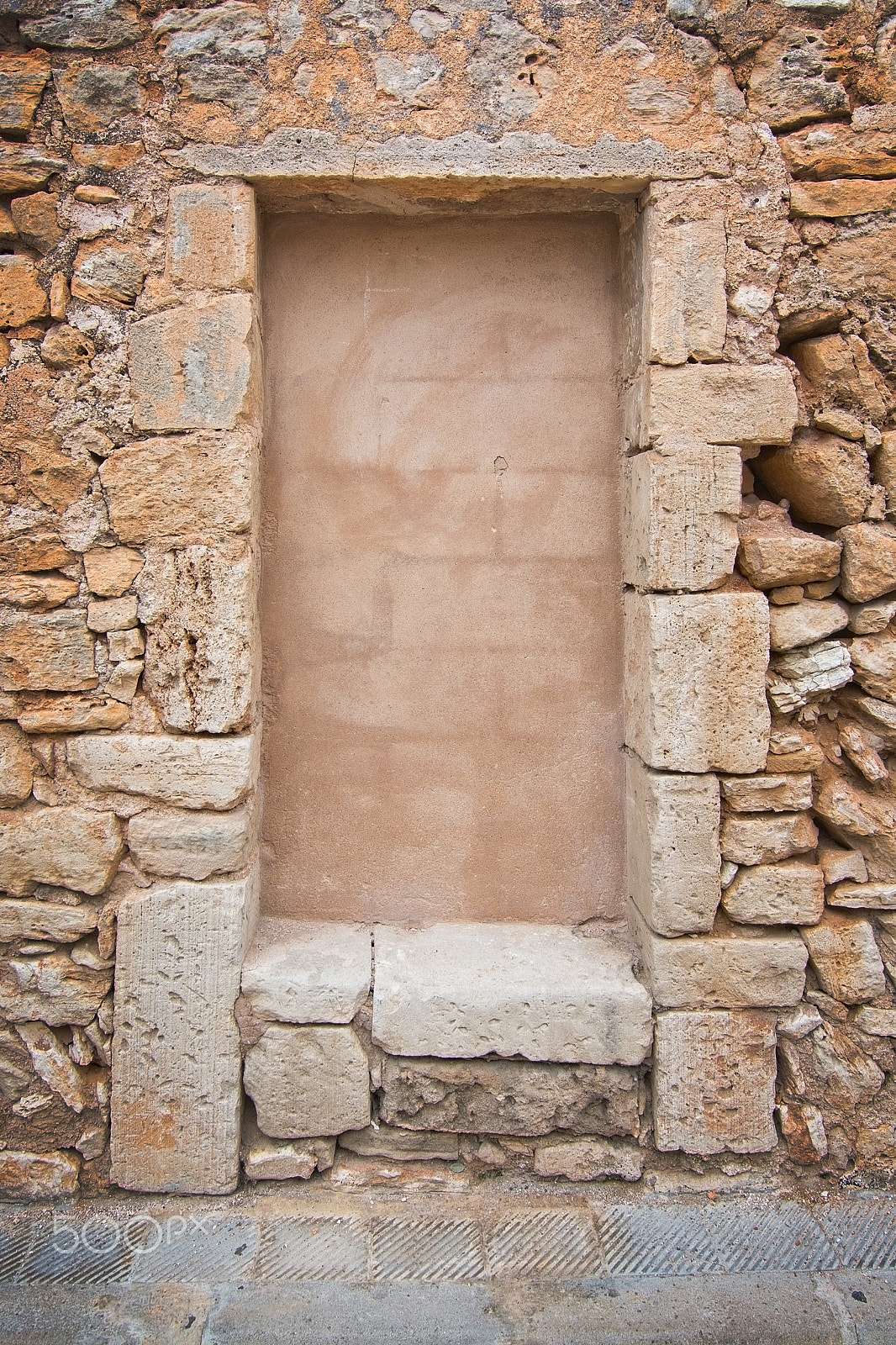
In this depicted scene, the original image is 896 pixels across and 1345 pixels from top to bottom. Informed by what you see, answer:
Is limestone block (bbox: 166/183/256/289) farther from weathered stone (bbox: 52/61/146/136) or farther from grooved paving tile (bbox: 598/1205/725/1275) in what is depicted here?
grooved paving tile (bbox: 598/1205/725/1275)

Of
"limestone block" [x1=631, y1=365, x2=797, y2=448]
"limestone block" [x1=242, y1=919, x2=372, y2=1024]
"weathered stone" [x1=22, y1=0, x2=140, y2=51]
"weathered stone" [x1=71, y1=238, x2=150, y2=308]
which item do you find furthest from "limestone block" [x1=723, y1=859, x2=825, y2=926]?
"weathered stone" [x1=22, y1=0, x2=140, y2=51]

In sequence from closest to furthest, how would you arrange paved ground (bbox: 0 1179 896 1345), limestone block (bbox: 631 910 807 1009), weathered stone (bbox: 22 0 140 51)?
paved ground (bbox: 0 1179 896 1345)
weathered stone (bbox: 22 0 140 51)
limestone block (bbox: 631 910 807 1009)

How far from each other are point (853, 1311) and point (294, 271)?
332 cm

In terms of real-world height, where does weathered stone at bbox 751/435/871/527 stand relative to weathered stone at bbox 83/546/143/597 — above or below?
above

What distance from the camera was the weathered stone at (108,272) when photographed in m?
2.40

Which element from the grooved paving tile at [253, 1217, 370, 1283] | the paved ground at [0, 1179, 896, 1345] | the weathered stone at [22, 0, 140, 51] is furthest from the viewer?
the weathered stone at [22, 0, 140, 51]

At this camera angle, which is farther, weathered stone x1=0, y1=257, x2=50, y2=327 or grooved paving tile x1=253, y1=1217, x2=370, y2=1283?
weathered stone x1=0, y1=257, x2=50, y2=327

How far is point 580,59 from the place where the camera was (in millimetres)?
2375

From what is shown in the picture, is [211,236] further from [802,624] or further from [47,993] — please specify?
[47,993]

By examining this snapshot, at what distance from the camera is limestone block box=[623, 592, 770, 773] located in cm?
242

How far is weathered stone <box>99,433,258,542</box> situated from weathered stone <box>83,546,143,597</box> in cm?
6

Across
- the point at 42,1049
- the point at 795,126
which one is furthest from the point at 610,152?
the point at 42,1049

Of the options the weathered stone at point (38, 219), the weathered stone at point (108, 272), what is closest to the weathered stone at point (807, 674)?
the weathered stone at point (108, 272)

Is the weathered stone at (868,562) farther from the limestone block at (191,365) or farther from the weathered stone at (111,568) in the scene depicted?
the weathered stone at (111,568)
